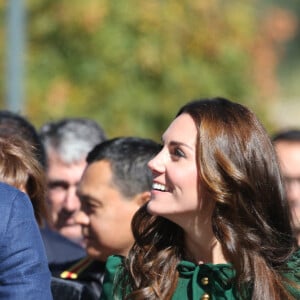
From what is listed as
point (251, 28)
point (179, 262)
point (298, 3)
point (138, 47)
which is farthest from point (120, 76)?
point (298, 3)

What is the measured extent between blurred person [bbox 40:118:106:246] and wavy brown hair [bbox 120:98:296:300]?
203 cm

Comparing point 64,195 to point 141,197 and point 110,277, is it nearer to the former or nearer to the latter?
point 141,197

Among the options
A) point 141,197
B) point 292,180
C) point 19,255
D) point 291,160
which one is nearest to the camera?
point 19,255

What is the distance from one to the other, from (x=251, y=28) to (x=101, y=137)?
5697 mm

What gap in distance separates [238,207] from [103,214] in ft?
3.75

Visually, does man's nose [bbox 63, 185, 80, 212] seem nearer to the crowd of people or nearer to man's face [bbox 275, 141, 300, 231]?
man's face [bbox 275, 141, 300, 231]

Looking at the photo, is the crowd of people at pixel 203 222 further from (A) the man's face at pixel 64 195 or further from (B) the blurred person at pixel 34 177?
(A) the man's face at pixel 64 195

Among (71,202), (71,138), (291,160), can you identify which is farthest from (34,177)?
(291,160)

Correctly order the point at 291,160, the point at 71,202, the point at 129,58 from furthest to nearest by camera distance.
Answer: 1. the point at 129,58
2. the point at 291,160
3. the point at 71,202

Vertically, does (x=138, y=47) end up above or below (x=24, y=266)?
above

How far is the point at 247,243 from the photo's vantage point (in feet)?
11.4

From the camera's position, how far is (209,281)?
136 inches

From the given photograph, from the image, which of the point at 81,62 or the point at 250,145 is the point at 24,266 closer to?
the point at 250,145

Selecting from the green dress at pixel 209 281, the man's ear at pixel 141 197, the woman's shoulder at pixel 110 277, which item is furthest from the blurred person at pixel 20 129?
the green dress at pixel 209 281
